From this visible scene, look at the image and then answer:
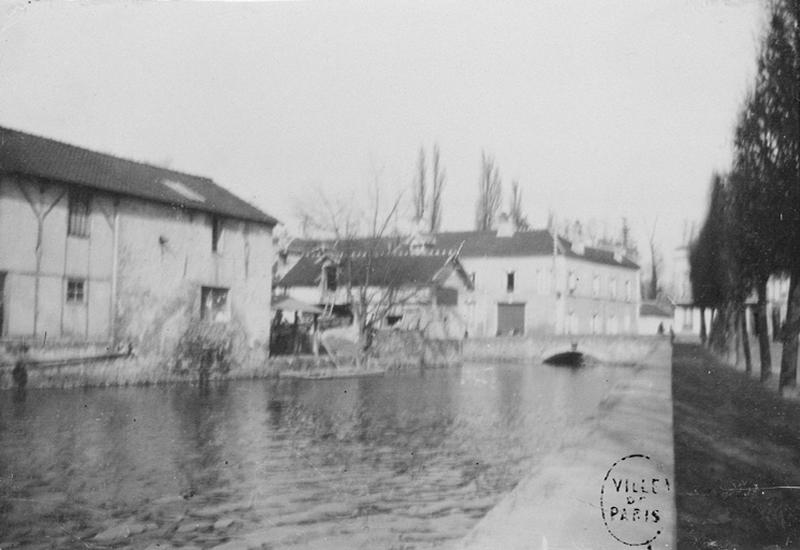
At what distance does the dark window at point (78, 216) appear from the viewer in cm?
654

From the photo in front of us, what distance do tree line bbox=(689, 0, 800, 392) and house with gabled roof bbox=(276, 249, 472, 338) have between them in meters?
2.95

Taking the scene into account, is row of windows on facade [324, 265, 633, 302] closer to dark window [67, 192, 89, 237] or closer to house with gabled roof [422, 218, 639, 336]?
house with gabled roof [422, 218, 639, 336]

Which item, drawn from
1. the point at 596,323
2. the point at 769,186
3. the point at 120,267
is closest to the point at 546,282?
the point at 596,323

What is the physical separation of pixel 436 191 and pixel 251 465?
415cm

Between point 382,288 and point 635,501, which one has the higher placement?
point 382,288

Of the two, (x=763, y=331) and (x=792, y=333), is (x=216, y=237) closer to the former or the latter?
(x=792, y=333)

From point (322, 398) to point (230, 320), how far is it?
6.06 m

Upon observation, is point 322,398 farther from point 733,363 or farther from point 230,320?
point 733,363

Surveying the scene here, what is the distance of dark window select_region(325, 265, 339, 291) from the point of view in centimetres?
1316

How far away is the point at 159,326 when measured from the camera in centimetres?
741

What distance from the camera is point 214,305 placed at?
8117 mm

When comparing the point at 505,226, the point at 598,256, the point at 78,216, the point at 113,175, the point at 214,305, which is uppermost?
the point at 113,175

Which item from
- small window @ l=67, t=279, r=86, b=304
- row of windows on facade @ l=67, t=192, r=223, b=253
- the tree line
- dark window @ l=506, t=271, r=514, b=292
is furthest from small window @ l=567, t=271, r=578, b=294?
small window @ l=67, t=279, r=86, b=304

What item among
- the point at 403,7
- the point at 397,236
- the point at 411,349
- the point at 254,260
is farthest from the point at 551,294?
the point at 411,349
